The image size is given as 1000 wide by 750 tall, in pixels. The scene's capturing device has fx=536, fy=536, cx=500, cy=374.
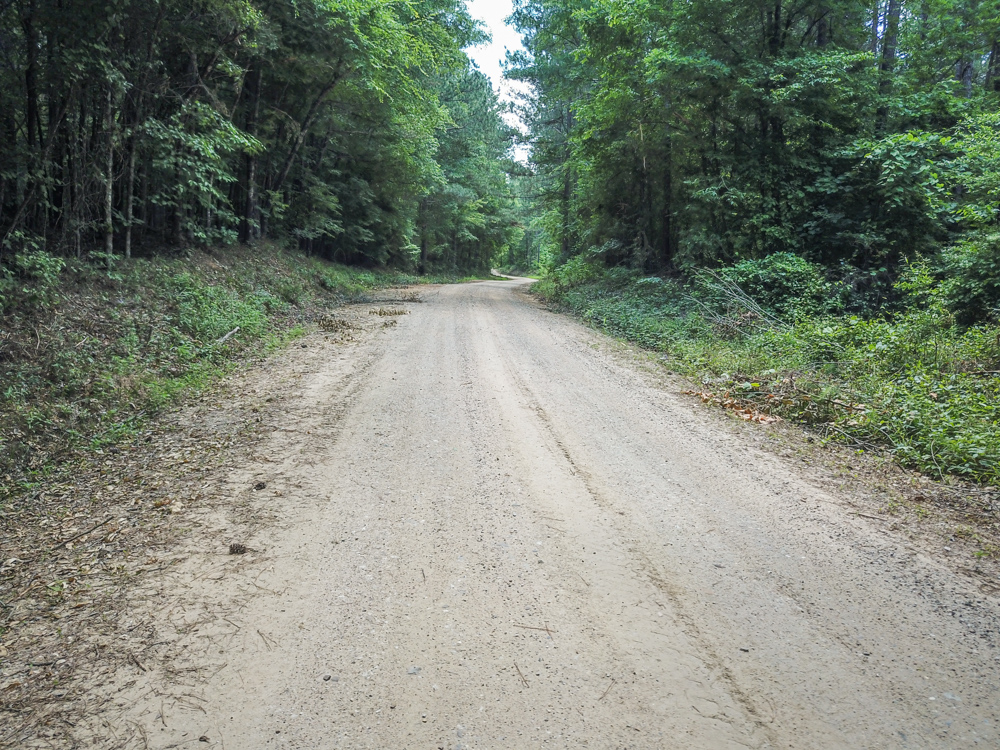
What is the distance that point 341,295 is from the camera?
57.4ft

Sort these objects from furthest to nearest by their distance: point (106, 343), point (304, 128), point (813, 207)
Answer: point (304, 128)
point (813, 207)
point (106, 343)

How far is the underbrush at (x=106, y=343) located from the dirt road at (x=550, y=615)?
2.12m

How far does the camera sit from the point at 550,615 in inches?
113

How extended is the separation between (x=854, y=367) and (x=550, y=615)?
260 inches

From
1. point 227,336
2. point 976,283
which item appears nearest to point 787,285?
point 976,283

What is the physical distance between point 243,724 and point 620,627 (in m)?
1.79

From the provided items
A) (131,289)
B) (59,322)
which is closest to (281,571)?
(59,322)

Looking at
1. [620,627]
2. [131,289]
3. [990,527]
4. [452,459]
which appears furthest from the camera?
[131,289]

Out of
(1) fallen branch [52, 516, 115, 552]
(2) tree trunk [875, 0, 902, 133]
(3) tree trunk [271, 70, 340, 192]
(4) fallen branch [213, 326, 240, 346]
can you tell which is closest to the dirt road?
(1) fallen branch [52, 516, 115, 552]

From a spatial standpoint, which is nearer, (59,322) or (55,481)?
(55,481)

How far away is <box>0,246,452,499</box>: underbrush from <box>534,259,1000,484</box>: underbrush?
7.19m

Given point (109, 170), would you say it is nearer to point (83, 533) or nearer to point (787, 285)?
point (83, 533)

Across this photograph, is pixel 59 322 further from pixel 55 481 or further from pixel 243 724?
pixel 243 724

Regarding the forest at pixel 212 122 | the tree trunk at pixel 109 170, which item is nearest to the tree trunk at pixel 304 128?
the forest at pixel 212 122
